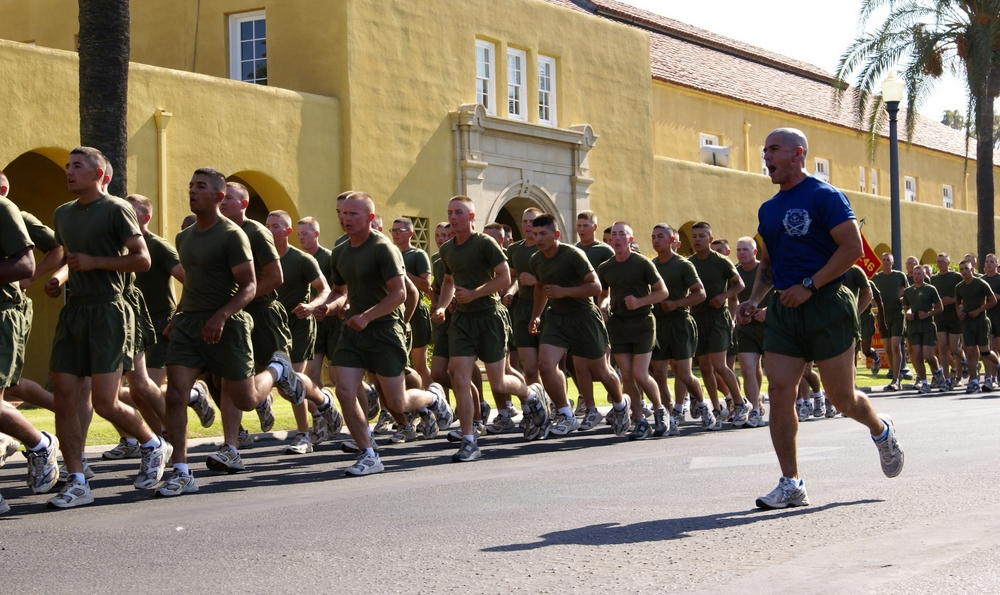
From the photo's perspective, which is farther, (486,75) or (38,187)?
(486,75)

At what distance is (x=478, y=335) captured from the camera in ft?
38.0

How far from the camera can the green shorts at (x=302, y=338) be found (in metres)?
12.1

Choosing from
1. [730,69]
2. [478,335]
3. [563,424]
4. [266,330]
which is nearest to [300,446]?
[266,330]

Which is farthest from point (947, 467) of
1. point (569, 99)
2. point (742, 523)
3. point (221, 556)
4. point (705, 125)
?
point (705, 125)

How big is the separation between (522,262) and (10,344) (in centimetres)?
683

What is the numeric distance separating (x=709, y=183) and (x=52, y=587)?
28808mm

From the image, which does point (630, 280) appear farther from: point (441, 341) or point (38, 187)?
point (38, 187)

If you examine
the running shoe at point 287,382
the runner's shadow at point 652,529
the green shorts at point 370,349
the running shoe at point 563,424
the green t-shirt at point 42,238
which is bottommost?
the runner's shadow at point 652,529

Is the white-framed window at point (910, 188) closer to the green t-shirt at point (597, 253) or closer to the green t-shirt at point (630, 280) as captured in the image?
the green t-shirt at point (597, 253)

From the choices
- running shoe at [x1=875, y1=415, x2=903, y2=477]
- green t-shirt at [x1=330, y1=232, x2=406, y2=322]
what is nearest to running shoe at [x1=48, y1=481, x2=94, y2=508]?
green t-shirt at [x1=330, y1=232, x2=406, y2=322]

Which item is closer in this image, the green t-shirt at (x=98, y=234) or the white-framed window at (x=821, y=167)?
the green t-shirt at (x=98, y=234)

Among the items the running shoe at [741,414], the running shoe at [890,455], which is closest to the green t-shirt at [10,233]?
the running shoe at [890,455]

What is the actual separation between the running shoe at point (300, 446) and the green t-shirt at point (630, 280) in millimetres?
3260

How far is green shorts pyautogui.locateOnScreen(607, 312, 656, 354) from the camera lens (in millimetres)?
13133
